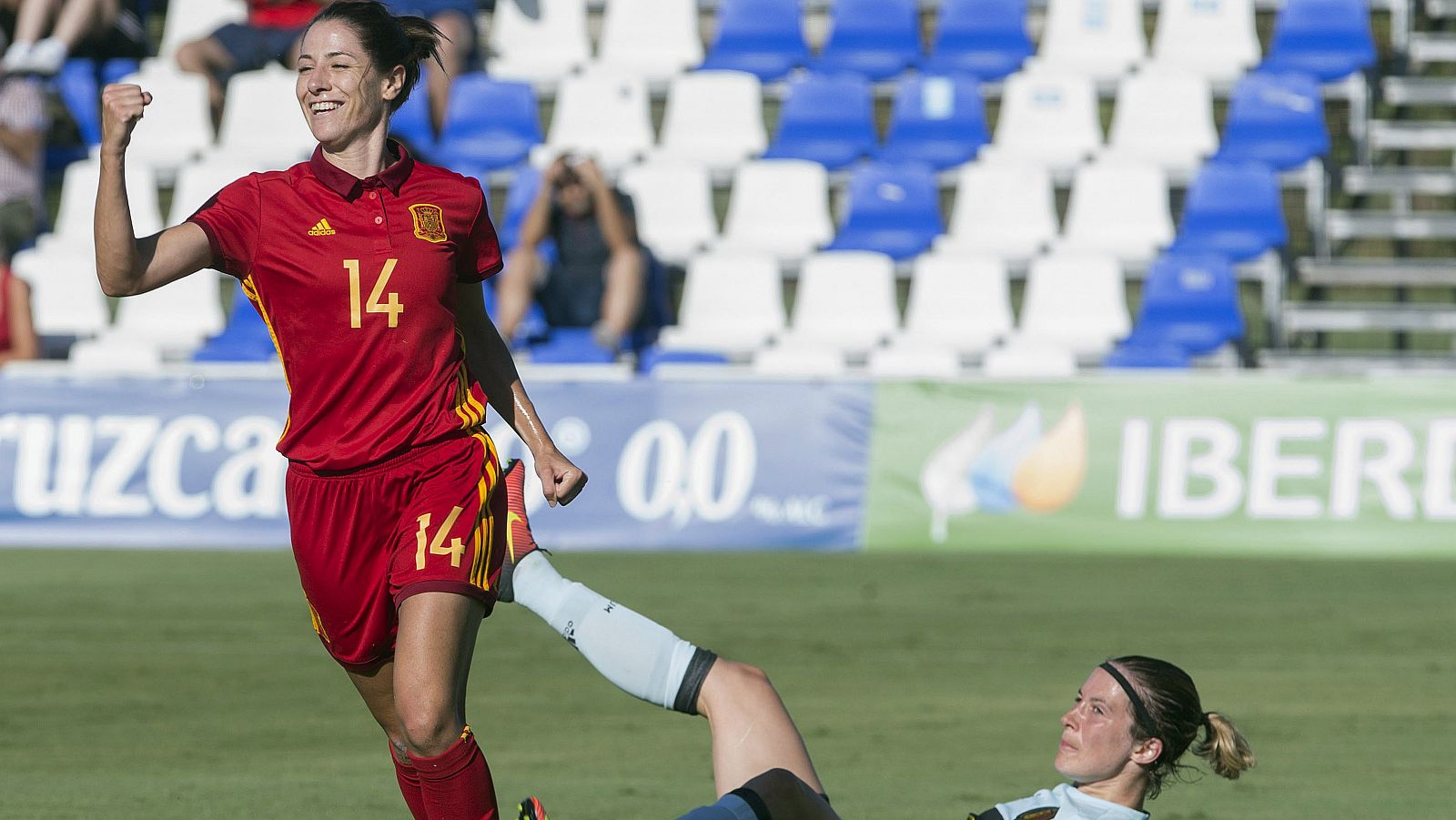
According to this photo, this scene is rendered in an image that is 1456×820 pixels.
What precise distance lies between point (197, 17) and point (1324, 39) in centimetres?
913

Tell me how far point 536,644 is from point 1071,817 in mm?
5193

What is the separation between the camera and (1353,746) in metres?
6.58

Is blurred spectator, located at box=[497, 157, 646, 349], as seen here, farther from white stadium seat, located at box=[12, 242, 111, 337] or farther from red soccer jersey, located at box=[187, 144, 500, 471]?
red soccer jersey, located at box=[187, 144, 500, 471]

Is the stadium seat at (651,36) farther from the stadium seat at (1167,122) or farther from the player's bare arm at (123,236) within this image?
the player's bare arm at (123,236)

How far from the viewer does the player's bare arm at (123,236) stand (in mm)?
3674

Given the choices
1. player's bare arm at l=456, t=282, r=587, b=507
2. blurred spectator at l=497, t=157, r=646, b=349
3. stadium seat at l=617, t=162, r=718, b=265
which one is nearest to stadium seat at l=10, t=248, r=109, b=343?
blurred spectator at l=497, t=157, r=646, b=349

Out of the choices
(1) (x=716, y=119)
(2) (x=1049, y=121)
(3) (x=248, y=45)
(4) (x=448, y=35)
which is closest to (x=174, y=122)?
(3) (x=248, y=45)

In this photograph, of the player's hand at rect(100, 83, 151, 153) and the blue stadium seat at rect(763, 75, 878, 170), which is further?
the blue stadium seat at rect(763, 75, 878, 170)

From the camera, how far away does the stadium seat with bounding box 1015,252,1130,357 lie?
13.5 meters

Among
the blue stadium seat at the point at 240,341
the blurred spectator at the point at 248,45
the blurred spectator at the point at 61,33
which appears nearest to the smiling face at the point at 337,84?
the blue stadium seat at the point at 240,341

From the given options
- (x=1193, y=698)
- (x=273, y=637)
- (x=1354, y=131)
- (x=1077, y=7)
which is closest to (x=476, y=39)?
A: (x=1077, y=7)

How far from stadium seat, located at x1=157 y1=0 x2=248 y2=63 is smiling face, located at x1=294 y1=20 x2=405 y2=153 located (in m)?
12.8

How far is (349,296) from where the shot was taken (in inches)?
157

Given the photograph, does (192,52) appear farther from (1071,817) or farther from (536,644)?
(1071,817)
